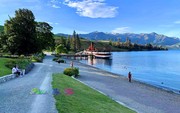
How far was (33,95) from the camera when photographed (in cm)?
1878

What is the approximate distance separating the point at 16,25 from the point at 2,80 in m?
52.1

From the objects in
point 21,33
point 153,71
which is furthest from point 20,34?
point 153,71

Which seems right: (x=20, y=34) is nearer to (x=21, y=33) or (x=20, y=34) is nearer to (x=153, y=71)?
(x=21, y=33)

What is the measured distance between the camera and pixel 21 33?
76.9 m

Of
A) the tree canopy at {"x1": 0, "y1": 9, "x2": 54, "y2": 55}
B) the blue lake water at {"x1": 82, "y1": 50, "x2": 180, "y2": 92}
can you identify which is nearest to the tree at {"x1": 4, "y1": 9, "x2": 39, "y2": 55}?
the tree canopy at {"x1": 0, "y1": 9, "x2": 54, "y2": 55}

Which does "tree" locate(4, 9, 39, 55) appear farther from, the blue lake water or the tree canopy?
the blue lake water

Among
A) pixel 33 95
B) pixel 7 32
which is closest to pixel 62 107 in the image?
pixel 33 95

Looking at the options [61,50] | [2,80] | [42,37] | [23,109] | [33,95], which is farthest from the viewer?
[61,50]

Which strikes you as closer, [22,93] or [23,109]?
[23,109]

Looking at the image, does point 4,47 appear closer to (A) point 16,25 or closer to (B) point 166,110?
(A) point 16,25

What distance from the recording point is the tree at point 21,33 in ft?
249

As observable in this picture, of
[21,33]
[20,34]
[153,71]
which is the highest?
[21,33]

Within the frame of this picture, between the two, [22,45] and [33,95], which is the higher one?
[22,45]

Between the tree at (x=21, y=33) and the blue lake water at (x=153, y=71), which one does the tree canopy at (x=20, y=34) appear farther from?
the blue lake water at (x=153, y=71)
